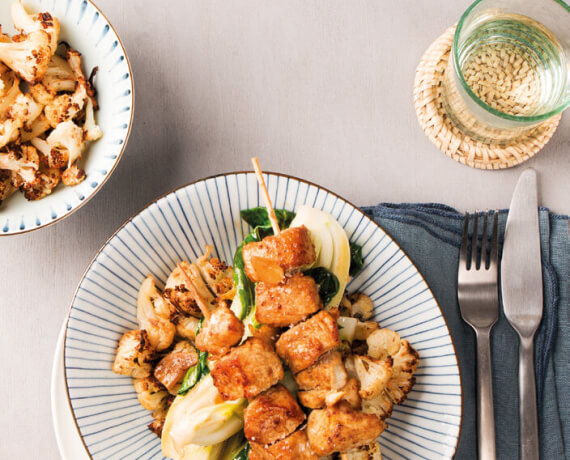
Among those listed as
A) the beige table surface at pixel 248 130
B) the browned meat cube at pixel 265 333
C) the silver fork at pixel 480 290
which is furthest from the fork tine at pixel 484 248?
the browned meat cube at pixel 265 333

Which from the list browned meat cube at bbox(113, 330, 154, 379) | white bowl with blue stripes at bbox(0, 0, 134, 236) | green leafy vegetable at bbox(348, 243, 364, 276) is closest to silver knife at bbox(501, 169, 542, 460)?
green leafy vegetable at bbox(348, 243, 364, 276)

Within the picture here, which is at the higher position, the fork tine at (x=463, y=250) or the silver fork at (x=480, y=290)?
the fork tine at (x=463, y=250)

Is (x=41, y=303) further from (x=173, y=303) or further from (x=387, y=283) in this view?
(x=387, y=283)

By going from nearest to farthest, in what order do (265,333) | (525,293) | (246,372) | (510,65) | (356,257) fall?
(246,372) → (265,333) → (356,257) → (525,293) → (510,65)

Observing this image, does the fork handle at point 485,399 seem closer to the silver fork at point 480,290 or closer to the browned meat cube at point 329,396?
the silver fork at point 480,290

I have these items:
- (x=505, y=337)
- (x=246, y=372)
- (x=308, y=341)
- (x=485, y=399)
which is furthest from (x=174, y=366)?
(x=505, y=337)

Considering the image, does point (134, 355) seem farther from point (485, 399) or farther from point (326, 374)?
point (485, 399)

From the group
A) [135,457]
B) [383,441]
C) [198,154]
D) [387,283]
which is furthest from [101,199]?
[383,441]
